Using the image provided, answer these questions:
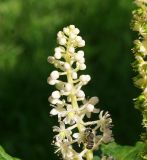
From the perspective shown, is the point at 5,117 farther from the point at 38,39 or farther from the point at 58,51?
the point at 58,51

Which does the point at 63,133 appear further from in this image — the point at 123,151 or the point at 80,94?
the point at 123,151

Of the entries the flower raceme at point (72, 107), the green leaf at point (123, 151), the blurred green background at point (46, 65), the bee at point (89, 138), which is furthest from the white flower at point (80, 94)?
the blurred green background at point (46, 65)

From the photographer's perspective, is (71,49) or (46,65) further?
(46,65)

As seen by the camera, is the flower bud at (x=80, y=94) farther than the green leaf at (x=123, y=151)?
No

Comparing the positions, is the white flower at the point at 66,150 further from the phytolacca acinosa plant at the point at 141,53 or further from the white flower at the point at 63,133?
the phytolacca acinosa plant at the point at 141,53

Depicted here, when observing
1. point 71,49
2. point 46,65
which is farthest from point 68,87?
point 46,65

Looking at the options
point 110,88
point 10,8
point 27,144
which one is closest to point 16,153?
point 27,144

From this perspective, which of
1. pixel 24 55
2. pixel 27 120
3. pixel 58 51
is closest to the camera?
pixel 58 51

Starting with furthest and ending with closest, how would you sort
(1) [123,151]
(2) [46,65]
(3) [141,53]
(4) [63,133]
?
(2) [46,65], (1) [123,151], (4) [63,133], (3) [141,53]
